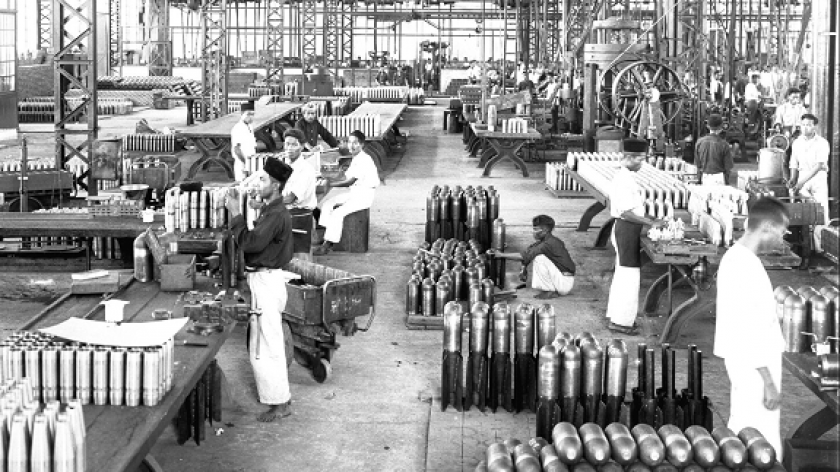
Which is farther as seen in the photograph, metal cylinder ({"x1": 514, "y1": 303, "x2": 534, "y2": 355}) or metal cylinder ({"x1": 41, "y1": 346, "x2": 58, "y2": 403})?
metal cylinder ({"x1": 514, "y1": 303, "x2": 534, "y2": 355})

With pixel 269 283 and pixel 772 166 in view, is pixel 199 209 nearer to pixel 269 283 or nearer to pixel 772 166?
pixel 269 283

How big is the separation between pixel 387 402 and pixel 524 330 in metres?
1.28

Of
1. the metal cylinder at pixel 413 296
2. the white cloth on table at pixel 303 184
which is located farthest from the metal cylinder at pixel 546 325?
the white cloth on table at pixel 303 184

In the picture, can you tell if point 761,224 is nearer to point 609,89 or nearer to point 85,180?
point 85,180

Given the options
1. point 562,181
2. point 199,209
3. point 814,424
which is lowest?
point 814,424

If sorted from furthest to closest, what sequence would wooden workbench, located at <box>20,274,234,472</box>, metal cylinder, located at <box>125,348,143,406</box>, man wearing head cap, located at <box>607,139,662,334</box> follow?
man wearing head cap, located at <box>607,139,662,334</box> → metal cylinder, located at <box>125,348,143,406</box> → wooden workbench, located at <box>20,274,234,472</box>

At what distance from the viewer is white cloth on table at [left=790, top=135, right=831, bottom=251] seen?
14.0 metres

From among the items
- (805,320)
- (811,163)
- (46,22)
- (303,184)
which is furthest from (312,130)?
(46,22)

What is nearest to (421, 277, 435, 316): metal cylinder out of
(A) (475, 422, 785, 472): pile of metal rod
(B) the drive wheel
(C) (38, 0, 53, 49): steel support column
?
(B) the drive wheel

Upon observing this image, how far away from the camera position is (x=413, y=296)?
11.5 m

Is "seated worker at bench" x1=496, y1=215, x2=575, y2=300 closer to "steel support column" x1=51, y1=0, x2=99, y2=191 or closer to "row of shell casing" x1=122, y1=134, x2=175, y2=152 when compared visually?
"steel support column" x1=51, y1=0, x2=99, y2=191

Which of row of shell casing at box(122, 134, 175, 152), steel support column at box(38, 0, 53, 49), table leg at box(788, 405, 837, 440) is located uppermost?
steel support column at box(38, 0, 53, 49)

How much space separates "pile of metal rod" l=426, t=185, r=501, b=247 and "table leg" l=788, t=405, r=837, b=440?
24.1ft

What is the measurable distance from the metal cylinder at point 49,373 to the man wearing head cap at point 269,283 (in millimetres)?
2367
